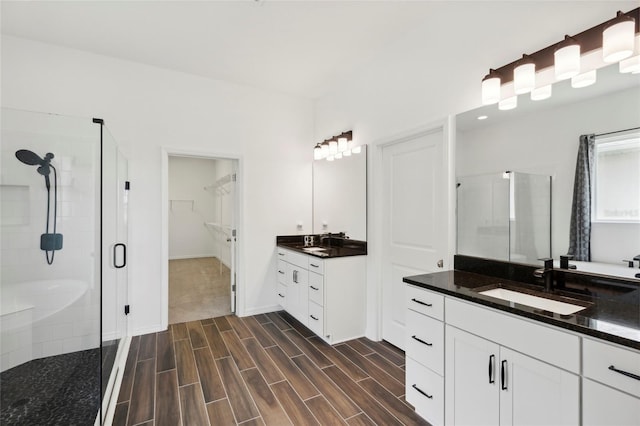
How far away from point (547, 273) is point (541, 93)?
3.44 ft

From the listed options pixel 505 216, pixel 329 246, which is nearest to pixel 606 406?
pixel 505 216

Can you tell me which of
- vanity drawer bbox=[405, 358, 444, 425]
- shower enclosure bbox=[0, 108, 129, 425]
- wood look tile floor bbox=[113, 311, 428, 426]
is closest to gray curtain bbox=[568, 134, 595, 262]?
vanity drawer bbox=[405, 358, 444, 425]

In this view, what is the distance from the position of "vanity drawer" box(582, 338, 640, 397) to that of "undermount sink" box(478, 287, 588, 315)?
0.34 m

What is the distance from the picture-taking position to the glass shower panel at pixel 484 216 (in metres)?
1.92

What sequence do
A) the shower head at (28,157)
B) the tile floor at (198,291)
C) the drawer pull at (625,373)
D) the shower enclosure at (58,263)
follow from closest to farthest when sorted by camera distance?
1. the drawer pull at (625,373)
2. the shower enclosure at (58,263)
3. the shower head at (28,157)
4. the tile floor at (198,291)

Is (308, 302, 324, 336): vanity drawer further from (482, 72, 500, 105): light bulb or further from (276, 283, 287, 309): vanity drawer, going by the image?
(482, 72, 500, 105): light bulb

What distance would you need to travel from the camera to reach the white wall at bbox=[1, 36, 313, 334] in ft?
9.20

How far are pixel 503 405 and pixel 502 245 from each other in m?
0.99

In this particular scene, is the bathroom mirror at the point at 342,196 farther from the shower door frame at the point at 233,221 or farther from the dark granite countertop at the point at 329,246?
the shower door frame at the point at 233,221

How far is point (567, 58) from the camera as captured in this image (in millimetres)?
1486

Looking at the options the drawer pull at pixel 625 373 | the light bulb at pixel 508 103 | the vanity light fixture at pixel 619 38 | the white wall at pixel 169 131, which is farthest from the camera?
the white wall at pixel 169 131

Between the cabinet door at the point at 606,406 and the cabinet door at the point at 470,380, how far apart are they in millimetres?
328

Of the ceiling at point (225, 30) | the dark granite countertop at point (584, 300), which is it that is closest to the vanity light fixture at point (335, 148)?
the ceiling at point (225, 30)

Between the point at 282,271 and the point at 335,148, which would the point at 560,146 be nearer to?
the point at 335,148
